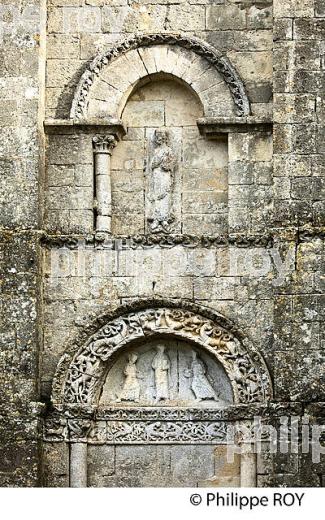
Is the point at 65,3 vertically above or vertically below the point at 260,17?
above

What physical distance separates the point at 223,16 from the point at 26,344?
4296mm

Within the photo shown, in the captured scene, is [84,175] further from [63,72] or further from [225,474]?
[225,474]

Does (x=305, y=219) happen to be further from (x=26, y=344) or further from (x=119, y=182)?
(x=26, y=344)

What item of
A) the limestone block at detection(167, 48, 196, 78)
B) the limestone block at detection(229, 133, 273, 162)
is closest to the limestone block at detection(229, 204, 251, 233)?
the limestone block at detection(229, 133, 273, 162)

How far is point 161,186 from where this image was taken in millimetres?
18312

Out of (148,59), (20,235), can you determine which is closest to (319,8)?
(148,59)

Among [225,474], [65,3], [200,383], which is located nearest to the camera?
[225,474]

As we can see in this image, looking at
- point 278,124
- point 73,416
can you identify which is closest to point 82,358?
point 73,416

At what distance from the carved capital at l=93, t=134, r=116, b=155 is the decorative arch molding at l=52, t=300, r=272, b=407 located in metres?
1.79

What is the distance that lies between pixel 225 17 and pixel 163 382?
13.6 feet

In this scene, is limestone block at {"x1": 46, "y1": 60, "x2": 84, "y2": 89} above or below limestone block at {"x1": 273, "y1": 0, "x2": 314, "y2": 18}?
below

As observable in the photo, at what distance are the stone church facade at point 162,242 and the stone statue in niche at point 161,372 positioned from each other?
28 mm

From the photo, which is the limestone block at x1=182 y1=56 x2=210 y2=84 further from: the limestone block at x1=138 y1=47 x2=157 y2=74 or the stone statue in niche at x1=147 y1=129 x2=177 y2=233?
the stone statue in niche at x1=147 y1=129 x2=177 y2=233

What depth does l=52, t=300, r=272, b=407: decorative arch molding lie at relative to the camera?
1792cm
